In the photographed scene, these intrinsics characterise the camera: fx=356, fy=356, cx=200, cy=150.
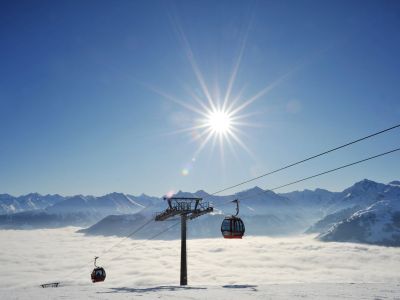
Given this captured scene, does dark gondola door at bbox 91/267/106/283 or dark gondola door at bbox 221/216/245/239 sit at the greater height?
dark gondola door at bbox 221/216/245/239

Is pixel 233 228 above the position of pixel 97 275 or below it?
above

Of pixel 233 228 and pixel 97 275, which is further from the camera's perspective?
pixel 97 275

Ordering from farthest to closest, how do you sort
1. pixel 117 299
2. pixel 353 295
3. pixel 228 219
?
1. pixel 228 219
2. pixel 353 295
3. pixel 117 299

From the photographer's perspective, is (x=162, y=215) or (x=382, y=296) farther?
(x=162, y=215)

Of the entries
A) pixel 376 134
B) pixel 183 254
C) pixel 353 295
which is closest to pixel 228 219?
pixel 183 254

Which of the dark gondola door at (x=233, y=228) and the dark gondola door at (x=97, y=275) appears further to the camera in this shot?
the dark gondola door at (x=97, y=275)

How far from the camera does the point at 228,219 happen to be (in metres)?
44.6

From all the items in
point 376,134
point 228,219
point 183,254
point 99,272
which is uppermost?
point 376,134

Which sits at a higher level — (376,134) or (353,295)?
(376,134)

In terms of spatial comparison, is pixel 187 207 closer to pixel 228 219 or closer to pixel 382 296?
pixel 228 219

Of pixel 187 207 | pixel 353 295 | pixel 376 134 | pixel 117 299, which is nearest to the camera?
pixel 376 134

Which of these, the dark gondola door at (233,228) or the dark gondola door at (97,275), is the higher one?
the dark gondola door at (233,228)

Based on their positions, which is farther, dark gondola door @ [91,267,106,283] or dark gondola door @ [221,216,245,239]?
dark gondola door @ [91,267,106,283]

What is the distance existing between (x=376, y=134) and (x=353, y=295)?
12.1m
